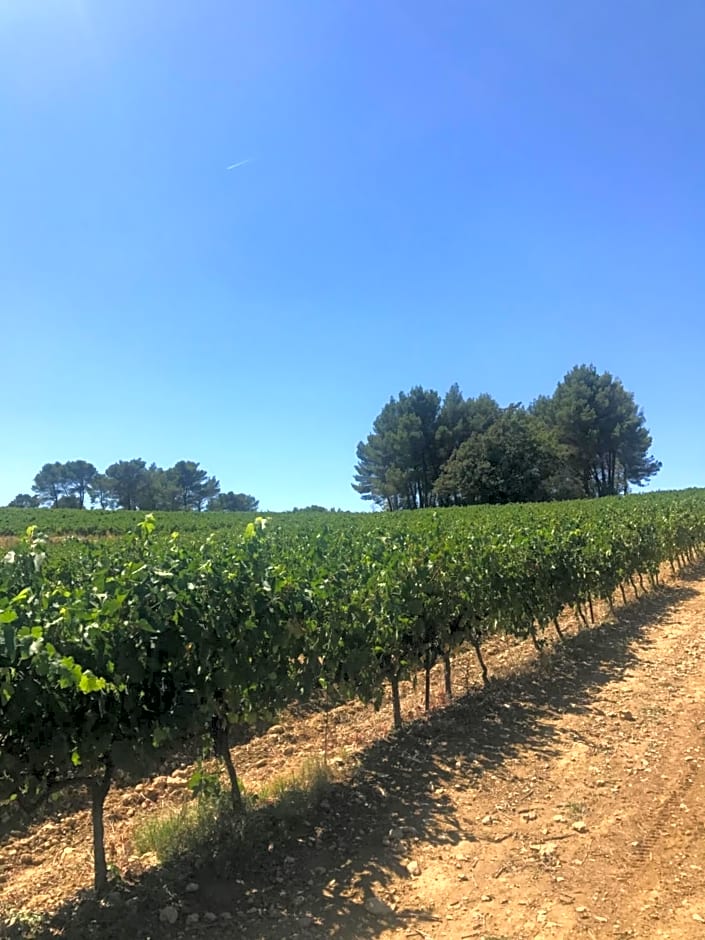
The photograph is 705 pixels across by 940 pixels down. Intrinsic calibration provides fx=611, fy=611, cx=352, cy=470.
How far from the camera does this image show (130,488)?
99.7m

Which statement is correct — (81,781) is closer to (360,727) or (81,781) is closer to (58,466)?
(360,727)

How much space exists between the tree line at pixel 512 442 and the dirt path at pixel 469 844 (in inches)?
2203

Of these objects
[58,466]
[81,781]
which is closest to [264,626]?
[81,781]

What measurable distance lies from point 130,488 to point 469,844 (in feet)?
337

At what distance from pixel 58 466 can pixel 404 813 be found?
393 feet

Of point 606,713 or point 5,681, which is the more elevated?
point 5,681

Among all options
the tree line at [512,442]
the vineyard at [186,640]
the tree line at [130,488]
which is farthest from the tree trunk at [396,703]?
the tree line at [130,488]

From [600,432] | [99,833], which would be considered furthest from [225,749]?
[600,432]

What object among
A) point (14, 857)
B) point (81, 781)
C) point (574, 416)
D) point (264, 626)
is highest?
point (574, 416)

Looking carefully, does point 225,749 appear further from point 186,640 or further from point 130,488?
point 130,488

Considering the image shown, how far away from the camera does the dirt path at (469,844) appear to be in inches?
124

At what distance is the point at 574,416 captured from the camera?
68750 millimetres

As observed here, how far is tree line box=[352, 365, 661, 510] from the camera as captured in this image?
62.1m

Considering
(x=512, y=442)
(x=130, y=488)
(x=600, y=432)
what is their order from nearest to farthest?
(x=512, y=442) → (x=600, y=432) → (x=130, y=488)
